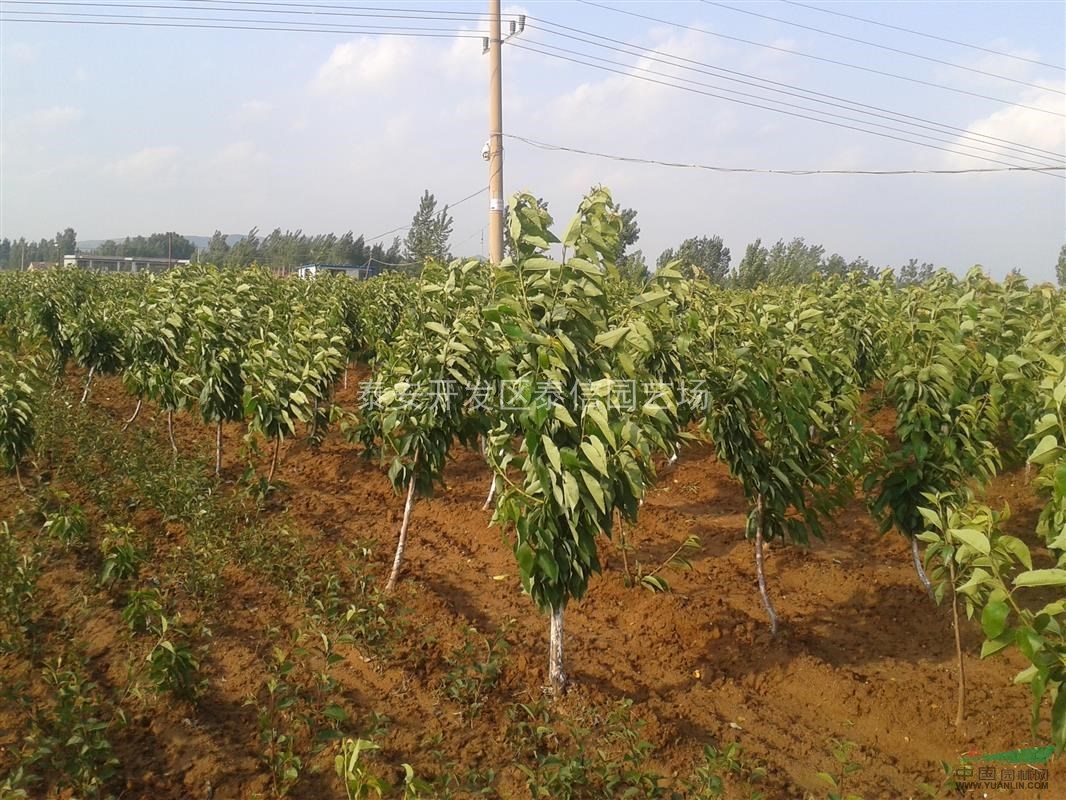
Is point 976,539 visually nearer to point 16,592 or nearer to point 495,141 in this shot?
point 16,592

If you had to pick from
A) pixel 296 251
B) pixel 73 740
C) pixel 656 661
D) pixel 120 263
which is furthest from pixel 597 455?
pixel 296 251

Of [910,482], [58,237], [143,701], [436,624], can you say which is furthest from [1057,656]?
[58,237]

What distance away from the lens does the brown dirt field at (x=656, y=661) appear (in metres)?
3.67

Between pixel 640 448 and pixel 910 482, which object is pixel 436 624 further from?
pixel 910 482

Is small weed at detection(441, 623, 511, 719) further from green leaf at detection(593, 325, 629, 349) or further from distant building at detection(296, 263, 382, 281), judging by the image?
distant building at detection(296, 263, 382, 281)

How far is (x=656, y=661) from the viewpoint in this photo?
4672 mm

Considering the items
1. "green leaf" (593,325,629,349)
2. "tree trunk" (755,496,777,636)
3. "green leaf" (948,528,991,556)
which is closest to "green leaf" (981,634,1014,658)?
"green leaf" (948,528,991,556)

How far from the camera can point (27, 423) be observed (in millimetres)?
5902

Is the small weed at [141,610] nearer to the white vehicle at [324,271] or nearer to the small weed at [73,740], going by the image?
the small weed at [73,740]

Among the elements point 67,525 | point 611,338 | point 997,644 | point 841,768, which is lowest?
point 841,768

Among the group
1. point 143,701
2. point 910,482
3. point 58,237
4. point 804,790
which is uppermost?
point 58,237

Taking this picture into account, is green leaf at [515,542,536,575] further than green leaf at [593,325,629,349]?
Yes

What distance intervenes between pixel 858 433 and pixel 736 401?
0.88 meters

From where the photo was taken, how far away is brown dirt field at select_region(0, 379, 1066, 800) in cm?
367
